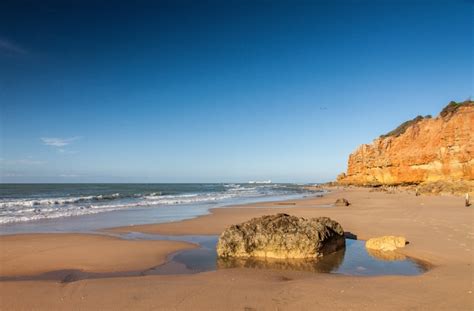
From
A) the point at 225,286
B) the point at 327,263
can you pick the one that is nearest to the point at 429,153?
the point at 327,263

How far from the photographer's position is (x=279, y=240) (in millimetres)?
8891

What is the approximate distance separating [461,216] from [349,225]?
16.0 ft

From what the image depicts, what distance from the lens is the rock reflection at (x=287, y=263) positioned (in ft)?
25.9

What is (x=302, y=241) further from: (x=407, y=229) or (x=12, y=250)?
(x=12, y=250)

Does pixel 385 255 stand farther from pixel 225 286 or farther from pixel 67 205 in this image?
pixel 67 205

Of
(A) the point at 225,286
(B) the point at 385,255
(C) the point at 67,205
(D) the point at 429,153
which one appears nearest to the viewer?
(A) the point at 225,286

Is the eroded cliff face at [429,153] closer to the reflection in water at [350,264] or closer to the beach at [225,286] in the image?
the beach at [225,286]

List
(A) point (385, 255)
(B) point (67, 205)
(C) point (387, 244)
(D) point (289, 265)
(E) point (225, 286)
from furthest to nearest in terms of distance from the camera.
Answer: (B) point (67, 205) < (C) point (387, 244) < (A) point (385, 255) < (D) point (289, 265) < (E) point (225, 286)

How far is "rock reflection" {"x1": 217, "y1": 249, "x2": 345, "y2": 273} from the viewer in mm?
7891

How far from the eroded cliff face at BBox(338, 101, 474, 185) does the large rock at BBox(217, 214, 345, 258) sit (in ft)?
107

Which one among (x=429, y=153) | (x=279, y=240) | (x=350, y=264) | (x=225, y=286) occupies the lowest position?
(x=350, y=264)

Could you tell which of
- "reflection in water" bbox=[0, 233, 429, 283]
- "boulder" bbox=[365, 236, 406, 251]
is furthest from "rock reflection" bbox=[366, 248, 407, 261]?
"boulder" bbox=[365, 236, 406, 251]

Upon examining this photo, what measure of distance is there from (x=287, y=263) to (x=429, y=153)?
129ft

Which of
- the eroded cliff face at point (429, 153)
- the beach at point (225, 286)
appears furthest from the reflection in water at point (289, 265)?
the eroded cliff face at point (429, 153)
